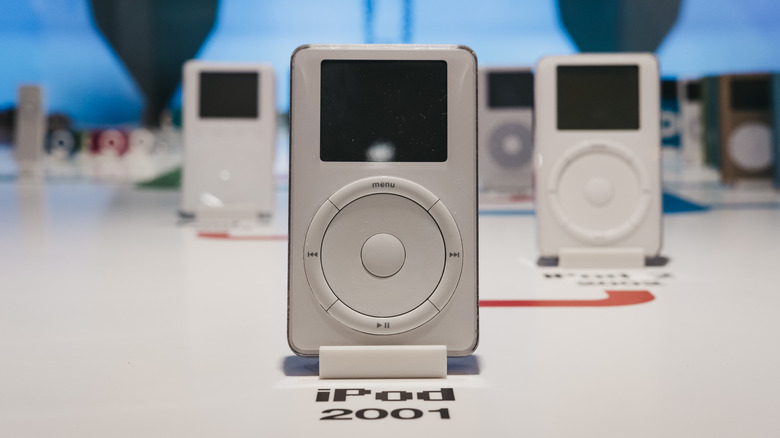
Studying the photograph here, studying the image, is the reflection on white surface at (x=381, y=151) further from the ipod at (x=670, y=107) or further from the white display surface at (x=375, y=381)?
the ipod at (x=670, y=107)

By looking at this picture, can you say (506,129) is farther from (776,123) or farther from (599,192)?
(599,192)

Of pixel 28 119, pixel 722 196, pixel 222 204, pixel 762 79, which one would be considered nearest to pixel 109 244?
pixel 222 204

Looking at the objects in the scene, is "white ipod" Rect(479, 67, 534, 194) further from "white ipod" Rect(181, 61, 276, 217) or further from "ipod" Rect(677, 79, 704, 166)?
"ipod" Rect(677, 79, 704, 166)

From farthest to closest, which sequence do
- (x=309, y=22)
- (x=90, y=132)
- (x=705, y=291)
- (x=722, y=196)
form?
(x=309, y=22) → (x=90, y=132) → (x=722, y=196) → (x=705, y=291)

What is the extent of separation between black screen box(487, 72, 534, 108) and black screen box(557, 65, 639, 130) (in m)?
2.49

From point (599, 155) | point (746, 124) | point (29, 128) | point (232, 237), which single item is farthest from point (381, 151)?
point (29, 128)

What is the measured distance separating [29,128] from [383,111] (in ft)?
25.0

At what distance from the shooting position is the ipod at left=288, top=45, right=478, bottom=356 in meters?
1.38

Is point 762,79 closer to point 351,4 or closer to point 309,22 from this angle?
point 351,4

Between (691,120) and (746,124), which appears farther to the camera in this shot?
(691,120)

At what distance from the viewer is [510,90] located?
202 inches

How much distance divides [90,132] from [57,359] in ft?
33.4

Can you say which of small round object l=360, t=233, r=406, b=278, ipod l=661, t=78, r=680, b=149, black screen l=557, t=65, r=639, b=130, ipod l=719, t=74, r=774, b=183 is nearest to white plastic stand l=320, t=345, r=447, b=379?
small round object l=360, t=233, r=406, b=278

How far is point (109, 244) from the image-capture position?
3.14 m
